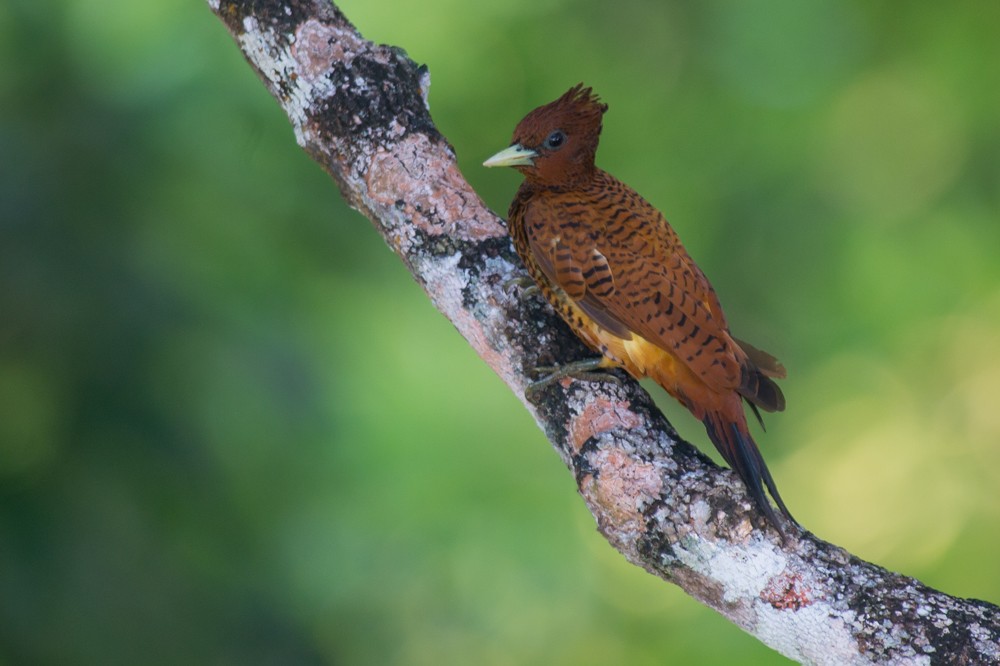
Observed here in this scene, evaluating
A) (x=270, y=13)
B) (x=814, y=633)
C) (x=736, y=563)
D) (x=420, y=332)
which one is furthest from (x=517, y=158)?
(x=420, y=332)

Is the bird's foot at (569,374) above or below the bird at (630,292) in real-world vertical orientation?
below

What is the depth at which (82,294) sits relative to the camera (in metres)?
3.32

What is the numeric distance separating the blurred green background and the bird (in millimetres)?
1278

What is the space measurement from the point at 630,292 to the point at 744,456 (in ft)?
1.55

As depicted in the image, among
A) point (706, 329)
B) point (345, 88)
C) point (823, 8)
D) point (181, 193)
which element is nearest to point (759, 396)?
point (706, 329)

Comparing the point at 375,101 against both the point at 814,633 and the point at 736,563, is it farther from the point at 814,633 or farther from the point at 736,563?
the point at 814,633

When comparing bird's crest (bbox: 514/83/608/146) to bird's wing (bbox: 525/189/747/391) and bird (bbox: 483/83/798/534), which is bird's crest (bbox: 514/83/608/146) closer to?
bird (bbox: 483/83/798/534)

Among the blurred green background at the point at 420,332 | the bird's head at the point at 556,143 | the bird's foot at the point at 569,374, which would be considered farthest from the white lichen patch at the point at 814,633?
the blurred green background at the point at 420,332

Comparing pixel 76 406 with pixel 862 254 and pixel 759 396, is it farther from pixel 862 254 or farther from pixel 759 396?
pixel 862 254

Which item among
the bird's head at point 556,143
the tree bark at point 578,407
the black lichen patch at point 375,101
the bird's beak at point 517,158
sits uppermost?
the bird's head at point 556,143

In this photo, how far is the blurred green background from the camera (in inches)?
132

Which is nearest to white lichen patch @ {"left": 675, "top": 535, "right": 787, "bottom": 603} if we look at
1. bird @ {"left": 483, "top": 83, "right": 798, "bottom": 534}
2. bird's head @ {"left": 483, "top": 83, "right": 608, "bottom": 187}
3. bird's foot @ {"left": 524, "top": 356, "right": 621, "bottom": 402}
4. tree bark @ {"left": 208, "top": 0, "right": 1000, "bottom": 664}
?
tree bark @ {"left": 208, "top": 0, "right": 1000, "bottom": 664}

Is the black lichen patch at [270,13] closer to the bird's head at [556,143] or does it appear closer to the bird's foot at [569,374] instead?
the bird's head at [556,143]

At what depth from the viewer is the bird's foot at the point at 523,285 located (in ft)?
7.81
